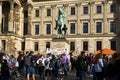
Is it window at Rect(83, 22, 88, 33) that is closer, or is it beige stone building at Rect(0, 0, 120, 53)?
beige stone building at Rect(0, 0, 120, 53)

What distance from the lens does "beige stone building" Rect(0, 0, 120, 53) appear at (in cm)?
5309

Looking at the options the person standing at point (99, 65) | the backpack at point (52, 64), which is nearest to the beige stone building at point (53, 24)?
the backpack at point (52, 64)

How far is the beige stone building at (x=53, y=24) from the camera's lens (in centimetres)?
5309

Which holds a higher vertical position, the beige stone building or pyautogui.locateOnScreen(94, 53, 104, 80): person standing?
the beige stone building

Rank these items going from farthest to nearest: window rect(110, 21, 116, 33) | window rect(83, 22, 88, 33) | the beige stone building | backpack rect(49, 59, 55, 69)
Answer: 1. window rect(83, 22, 88, 33)
2. window rect(110, 21, 116, 33)
3. the beige stone building
4. backpack rect(49, 59, 55, 69)

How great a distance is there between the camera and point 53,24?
5719 cm

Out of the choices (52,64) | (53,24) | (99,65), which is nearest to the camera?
(99,65)

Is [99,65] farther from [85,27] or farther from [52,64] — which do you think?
[85,27]

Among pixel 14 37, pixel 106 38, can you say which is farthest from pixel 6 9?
pixel 106 38

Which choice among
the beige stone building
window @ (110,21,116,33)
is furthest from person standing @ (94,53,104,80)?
window @ (110,21,116,33)

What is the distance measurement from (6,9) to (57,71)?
3947 centimetres

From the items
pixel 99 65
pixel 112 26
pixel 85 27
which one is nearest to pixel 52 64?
pixel 99 65

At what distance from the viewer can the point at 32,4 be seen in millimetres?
58125

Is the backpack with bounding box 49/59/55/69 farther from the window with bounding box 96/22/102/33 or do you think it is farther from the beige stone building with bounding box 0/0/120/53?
the window with bounding box 96/22/102/33
